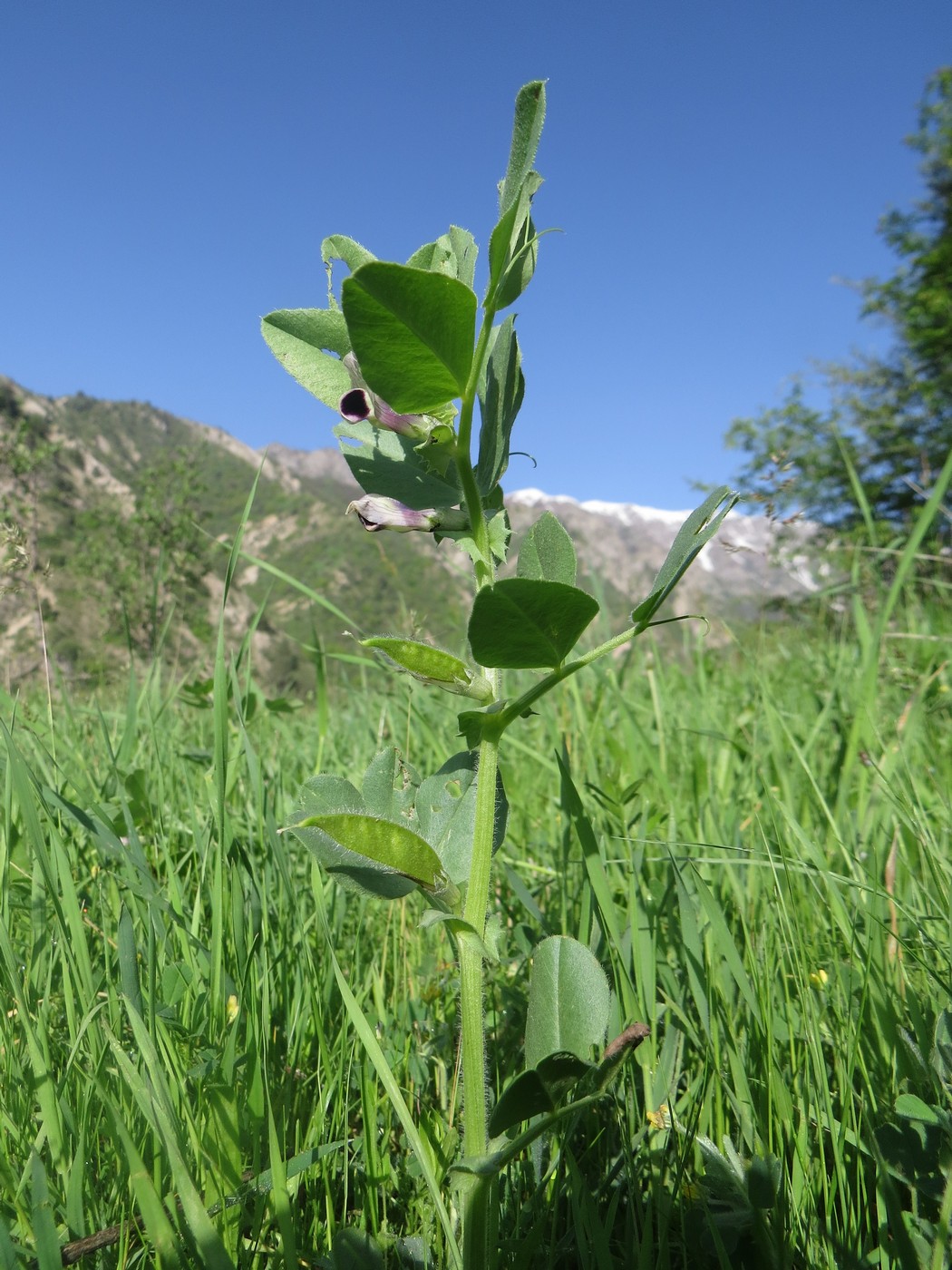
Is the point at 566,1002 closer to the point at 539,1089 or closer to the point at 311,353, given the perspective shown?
the point at 539,1089

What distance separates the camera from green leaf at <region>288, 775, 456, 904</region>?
28.9 inches

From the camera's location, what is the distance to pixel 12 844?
1599 mm

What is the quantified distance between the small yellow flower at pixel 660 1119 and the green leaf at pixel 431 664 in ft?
2.08

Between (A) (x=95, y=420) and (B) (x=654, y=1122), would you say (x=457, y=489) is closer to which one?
(B) (x=654, y=1122)

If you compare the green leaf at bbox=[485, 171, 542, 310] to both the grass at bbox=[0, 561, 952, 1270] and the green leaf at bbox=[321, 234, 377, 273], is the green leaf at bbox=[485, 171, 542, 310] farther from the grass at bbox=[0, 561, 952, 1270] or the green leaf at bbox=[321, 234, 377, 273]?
the grass at bbox=[0, 561, 952, 1270]

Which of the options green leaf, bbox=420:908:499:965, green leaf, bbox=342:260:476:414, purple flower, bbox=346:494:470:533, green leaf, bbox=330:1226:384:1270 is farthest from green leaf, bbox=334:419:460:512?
green leaf, bbox=330:1226:384:1270

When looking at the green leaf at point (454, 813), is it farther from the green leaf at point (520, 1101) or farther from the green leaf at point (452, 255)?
the green leaf at point (452, 255)

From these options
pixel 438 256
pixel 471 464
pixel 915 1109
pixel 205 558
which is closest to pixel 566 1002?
pixel 915 1109

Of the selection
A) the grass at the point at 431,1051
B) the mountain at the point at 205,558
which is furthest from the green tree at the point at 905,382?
the grass at the point at 431,1051

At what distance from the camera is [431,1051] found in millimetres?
1279

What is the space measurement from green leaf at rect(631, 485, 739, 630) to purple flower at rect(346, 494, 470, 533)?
0.73 feet

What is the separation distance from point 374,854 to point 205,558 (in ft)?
110

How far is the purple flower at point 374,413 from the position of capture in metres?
0.81

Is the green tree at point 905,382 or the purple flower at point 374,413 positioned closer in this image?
the purple flower at point 374,413
